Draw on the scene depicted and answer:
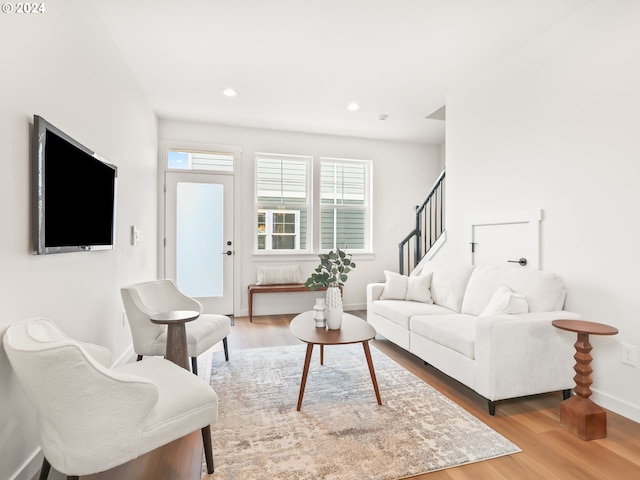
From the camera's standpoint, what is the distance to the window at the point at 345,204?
18.2 feet

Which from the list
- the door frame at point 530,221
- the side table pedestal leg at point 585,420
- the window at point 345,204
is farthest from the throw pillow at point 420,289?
the window at point 345,204

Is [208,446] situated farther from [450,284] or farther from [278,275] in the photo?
[278,275]

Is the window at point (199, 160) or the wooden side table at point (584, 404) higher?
the window at point (199, 160)

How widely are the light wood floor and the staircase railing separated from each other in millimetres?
2676

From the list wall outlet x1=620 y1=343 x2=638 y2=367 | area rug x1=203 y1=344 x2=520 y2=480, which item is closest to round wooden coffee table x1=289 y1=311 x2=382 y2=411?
area rug x1=203 y1=344 x2=520 y2=480

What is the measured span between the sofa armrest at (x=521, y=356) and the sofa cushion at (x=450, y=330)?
0.38 ft

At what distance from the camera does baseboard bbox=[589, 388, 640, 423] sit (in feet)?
7.14

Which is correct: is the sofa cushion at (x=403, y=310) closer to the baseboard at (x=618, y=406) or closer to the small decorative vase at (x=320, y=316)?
the small decorative vase at (x=320, y=316)

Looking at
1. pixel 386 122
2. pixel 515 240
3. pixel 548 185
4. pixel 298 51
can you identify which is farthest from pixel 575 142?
pixel 386 122

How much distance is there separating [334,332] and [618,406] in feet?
6.22

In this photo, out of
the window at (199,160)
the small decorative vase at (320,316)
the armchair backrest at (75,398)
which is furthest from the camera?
the window at (199,160)

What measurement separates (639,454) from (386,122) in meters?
4.18

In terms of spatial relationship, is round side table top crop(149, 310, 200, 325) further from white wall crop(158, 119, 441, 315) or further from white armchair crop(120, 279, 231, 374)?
white wall crop(158, 119, 441, 315)

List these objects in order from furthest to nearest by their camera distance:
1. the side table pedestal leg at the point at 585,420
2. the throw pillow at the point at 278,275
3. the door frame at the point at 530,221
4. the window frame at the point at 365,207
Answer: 1. the window frame at the point at 365,207
2. the throw pillow at the point at 278,275
3. the door frame at the point at 530,221
4. the side table pedestal leg at the point at 585,420
